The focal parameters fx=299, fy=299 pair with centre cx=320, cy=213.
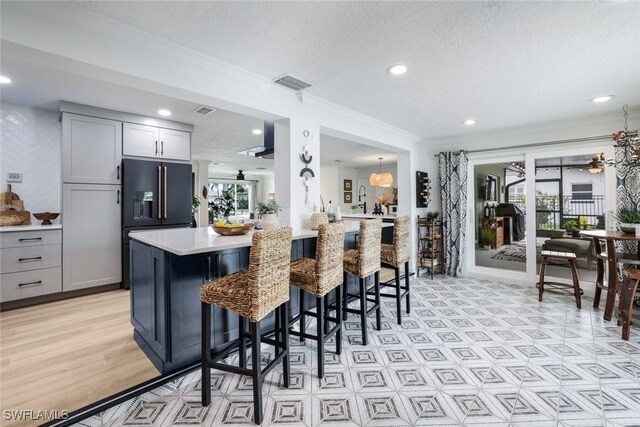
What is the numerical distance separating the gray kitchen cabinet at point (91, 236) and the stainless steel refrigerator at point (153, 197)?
10 centimetres

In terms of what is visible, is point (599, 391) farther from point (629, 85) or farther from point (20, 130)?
point (20, 130)

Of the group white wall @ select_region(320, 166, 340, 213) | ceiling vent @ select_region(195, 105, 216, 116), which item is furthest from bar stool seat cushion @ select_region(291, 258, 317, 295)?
white wall @ select_region(320, 166, 340, 213)

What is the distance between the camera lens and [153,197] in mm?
4324

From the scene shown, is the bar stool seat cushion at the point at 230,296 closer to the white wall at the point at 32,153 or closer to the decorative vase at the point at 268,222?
the decorative vase at the point at 268,222

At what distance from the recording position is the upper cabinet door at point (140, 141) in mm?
4180

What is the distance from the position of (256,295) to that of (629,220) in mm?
4367

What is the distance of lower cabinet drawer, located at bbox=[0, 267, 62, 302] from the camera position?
3.35m

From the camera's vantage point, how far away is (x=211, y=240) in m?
2.26

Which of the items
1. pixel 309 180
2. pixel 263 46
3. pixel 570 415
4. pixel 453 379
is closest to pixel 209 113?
pixel 309 180

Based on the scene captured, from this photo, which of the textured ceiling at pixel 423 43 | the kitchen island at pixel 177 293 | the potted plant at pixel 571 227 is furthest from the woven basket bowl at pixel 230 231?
the potted plant at pixel 571 227

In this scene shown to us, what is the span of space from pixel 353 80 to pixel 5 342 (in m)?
3.92

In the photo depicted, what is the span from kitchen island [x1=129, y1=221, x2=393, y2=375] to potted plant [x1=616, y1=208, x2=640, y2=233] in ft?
14.0

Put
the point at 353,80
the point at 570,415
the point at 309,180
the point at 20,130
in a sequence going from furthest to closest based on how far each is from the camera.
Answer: the point at 20,130 < the point at 309,180 < the point at 353,80 < the point at 570,415

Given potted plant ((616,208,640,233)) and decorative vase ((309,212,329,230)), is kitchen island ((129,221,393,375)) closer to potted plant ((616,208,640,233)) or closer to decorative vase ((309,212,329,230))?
decorative vase ((309,212,329,230))
